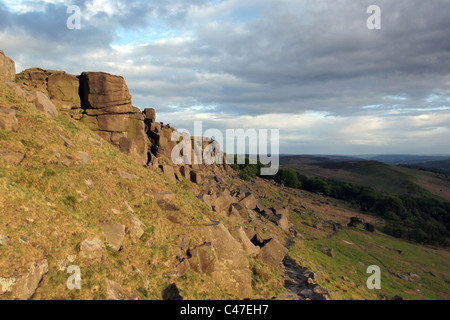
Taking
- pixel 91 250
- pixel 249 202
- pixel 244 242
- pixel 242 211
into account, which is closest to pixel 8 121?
pixel 91 250

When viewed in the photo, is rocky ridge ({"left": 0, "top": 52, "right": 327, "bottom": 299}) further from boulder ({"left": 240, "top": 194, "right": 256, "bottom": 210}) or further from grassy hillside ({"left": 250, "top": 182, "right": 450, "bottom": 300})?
grassy hillside ({"left": 250, "top": 182, "right": 450, "bottom": 300})

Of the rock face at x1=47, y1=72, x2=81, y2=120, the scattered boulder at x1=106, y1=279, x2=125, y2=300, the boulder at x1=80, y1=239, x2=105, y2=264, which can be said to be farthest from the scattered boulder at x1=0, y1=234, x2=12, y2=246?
the rock face at x1=47, y1=72, x2=81, y2=120

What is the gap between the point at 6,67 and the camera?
103ft

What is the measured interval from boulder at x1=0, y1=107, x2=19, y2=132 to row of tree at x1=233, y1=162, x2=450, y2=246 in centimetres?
7246

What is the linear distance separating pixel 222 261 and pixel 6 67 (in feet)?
116

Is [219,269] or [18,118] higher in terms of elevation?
[18,118]

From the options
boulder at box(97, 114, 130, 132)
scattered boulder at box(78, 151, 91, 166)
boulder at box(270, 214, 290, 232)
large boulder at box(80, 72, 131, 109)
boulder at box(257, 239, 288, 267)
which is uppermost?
large boulder at box(80, 72, 131, 109)

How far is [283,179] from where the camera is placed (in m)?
128

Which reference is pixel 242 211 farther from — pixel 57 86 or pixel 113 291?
pixel 57 86

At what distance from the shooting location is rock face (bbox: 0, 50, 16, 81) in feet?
100
